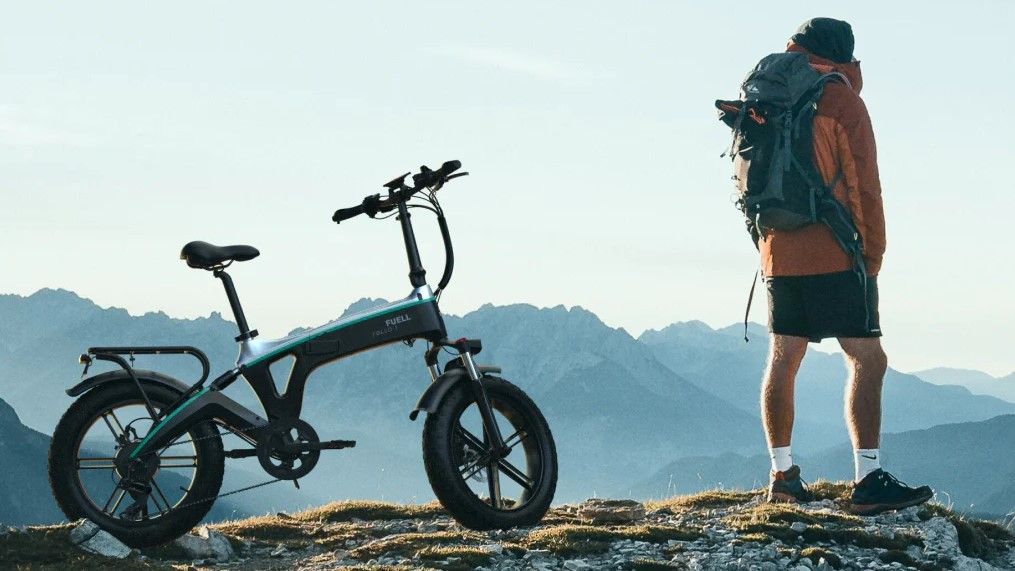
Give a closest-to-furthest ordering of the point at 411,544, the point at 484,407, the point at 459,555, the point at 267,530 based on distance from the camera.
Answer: the point at 459,555 < the point at 484,407 < the point at 411,544 < the point at 267,530

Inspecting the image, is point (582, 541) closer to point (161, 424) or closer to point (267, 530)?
point (267, 530)

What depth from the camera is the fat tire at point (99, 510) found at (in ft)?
30.5

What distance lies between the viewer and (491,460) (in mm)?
9578

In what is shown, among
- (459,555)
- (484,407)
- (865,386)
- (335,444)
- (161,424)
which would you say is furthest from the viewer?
(865,386)

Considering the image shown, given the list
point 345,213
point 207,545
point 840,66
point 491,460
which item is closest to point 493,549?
point 491,460

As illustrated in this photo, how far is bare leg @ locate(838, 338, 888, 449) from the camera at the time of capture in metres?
11.1

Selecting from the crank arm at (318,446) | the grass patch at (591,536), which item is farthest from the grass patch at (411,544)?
the crank arm at (318,446)

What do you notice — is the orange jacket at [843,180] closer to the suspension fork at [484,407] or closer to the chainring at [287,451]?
the suspension fork at [484,407]

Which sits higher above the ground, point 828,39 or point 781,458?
point 828,39

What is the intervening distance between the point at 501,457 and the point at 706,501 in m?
3.84

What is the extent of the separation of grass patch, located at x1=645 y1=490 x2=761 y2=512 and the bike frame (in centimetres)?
358

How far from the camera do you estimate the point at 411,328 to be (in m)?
9.51

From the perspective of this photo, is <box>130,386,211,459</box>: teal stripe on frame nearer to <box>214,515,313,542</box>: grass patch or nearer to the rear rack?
the rear rack

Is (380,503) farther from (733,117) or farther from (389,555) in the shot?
(733,117)
